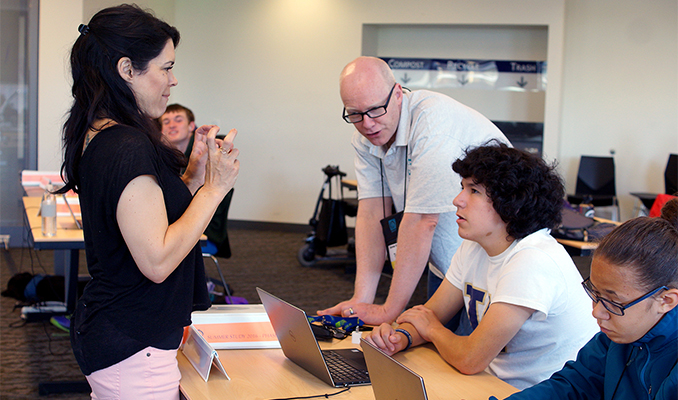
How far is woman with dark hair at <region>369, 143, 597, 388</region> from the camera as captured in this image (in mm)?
1396

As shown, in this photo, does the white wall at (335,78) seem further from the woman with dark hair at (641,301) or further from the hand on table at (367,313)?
the woman with dark hair at (641,301)

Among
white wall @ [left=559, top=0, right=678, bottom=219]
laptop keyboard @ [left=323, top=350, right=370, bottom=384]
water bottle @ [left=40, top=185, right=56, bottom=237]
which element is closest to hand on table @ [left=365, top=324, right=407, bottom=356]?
laptop keyboard @ [left=323, top=350, right=370, bottom=384]

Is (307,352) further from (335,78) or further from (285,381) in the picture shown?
(335,78)

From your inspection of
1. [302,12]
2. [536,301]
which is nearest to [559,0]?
[302,12]

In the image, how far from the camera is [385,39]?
7484 millimetres

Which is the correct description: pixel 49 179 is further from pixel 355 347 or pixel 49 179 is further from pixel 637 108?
pixel 637 108

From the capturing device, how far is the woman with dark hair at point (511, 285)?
1.40 metres

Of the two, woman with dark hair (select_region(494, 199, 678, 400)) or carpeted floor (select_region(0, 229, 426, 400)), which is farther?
carpeted floor (select_region(0, 229, 426, 400))

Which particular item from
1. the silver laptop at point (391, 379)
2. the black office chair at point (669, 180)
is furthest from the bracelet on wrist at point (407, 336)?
the black office chair at point (669, 180)

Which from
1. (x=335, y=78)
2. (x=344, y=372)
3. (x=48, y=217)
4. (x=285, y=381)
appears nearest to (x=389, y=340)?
(x=344, y=372)

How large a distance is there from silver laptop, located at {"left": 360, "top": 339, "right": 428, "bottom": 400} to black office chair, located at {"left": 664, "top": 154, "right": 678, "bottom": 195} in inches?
243

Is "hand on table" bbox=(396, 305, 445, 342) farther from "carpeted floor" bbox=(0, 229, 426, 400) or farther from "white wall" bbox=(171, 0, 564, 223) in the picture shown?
"white wall" bbox=(171, 0, 564, 223)

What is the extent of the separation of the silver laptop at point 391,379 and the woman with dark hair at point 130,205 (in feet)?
1.45

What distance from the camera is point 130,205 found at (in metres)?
1.13
